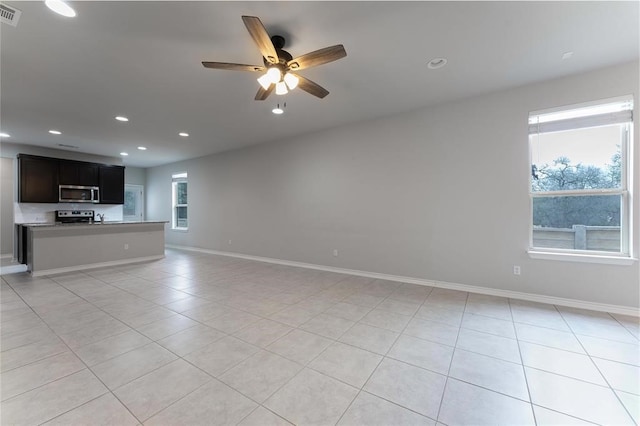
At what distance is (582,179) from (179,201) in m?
9.41

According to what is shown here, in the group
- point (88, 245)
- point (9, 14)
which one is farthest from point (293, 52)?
point (88, 245)

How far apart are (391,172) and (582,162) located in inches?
93.2

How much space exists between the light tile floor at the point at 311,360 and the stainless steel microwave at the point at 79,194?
3.88 metres

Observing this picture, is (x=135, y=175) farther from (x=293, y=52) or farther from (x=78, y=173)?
(x=293, y=52)

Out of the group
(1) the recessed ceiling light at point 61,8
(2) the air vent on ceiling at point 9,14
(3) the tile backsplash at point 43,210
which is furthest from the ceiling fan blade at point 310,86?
(3) the tile backsplash at point 43,210

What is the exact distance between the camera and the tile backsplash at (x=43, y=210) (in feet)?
19.8

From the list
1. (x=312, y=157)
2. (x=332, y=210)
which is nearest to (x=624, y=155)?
(x=332, y=210)

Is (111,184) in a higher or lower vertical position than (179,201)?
higher

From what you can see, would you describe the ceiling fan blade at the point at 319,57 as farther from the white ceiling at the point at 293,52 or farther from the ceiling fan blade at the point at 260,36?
the white ceiling at the point at 293,52

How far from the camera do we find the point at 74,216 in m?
6.75

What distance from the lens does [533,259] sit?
330 centimetres

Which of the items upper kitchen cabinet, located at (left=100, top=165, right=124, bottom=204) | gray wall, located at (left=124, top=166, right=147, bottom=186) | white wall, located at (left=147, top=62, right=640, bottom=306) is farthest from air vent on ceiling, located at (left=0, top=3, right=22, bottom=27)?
gray wall, located at (left=124, top=166, right=147, bottom=186)

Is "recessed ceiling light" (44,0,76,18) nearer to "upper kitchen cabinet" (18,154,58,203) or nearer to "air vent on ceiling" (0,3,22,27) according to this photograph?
"air vent on ceiling" (0,3,22,27)

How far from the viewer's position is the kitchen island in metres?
4.69
